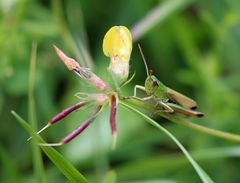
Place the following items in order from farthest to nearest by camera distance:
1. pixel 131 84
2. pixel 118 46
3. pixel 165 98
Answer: pixel 131 84 → pixel 165 98 → pixel 118 46

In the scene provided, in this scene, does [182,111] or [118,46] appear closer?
[118,46]

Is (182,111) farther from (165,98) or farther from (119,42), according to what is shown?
(119,42)

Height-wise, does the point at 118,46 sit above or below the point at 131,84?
above

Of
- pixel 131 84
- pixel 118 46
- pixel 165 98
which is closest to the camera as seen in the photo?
pixel 118 46

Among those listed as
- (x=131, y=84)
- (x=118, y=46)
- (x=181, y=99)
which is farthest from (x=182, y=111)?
(x=131, y=84)

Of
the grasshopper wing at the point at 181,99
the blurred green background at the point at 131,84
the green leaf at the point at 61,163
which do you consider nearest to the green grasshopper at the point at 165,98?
the grasshopper wing at the point at 181,99

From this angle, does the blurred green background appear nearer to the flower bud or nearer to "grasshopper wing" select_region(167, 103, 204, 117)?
"grasshopper wing" select_region(167, 103, 204, 117)
